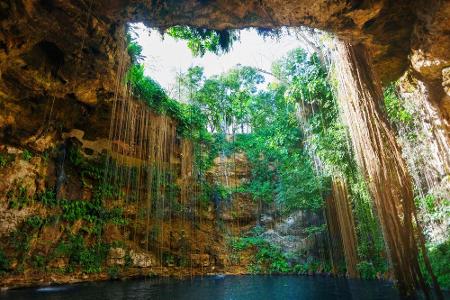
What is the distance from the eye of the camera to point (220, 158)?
1584cm

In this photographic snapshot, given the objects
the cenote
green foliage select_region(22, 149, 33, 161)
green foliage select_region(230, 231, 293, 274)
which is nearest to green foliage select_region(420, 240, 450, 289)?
A: the cenote

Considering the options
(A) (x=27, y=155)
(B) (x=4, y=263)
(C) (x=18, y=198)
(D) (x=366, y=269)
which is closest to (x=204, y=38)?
(A) (x=27, y=155)

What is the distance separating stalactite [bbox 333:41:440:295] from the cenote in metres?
0.02

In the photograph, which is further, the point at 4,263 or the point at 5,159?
the point at 5,159

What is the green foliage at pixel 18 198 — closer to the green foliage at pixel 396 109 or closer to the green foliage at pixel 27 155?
the green foliage at pixel 27 155

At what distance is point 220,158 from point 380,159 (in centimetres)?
1179

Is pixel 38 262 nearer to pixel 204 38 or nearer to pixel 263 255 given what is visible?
pixel 204 38

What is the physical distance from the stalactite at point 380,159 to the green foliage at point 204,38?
7.45 ft

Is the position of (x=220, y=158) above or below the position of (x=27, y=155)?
above

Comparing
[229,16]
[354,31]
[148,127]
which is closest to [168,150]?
[148,127]

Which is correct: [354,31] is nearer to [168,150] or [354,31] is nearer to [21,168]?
[168,150]

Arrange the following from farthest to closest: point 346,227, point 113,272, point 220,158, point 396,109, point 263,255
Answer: point 220,158 < point 263,255 < point 113,272 < point 346,227 < point 396,109

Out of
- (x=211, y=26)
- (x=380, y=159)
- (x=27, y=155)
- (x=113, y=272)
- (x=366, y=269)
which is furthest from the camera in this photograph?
(x=113, y=272)

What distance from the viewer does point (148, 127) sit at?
9523 millimetres
